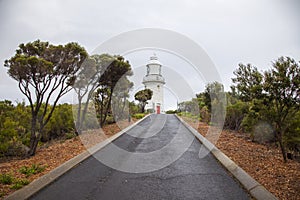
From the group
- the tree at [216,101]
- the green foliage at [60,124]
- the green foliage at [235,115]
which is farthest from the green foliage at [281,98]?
the green foliage at [60,124]

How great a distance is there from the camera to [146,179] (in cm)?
523

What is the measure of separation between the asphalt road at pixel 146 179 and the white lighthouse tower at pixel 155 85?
42.9 meters

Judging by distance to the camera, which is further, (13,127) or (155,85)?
(155,85)

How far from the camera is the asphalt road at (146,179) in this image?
434 cm

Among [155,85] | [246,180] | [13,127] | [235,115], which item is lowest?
[246,180]

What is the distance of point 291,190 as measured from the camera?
14.5 feet

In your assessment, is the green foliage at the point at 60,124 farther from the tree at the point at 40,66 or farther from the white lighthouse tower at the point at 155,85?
the white lighthouse tower at the point at 155,85

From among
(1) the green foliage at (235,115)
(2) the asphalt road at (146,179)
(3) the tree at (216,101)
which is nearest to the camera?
(2) the asphalt road at (146,179)

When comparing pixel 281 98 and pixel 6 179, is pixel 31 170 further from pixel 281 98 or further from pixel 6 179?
pixel 281 98

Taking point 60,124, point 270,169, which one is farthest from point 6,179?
point 60,124

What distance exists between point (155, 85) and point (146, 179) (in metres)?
47.0

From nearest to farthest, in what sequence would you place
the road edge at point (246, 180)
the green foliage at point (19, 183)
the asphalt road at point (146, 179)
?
the road edge at point (246, 180) → the asphalt road at point (146, 179) → the green foliage at point (19, 183)

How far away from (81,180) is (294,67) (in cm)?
532

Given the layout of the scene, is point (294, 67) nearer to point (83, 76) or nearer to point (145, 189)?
point (145, 189)
